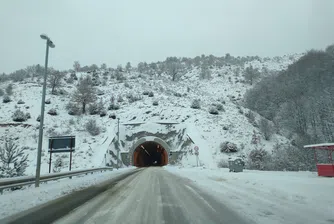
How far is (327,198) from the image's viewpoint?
6.07 m

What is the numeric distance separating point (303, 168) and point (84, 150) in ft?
92.7

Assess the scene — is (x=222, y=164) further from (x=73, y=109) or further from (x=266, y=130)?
(x=73, y=109)

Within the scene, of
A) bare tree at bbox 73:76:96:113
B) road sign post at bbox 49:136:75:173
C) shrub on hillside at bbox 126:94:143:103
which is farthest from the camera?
shrub on hillside at bbox 126:94:143:103

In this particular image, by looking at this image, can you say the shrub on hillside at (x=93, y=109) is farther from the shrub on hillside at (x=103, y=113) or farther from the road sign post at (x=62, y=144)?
the road sign post at (x=62, y=144)

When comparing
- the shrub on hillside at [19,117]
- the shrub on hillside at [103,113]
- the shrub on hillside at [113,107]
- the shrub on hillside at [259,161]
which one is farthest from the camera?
the shrub on hillside at [113,107]

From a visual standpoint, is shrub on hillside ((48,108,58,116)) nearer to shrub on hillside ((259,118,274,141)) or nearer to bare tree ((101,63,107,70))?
shrub on hillside ((259,118,274,141))

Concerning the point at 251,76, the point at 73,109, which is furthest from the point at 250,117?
the point at 251,76

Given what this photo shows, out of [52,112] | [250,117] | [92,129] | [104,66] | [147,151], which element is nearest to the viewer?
[92,129]

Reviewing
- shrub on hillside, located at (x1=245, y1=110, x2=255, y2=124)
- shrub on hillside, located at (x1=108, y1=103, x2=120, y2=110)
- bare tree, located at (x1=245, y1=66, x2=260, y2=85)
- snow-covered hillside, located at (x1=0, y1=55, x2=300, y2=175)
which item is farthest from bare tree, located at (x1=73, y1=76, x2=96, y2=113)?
bare tree, located at (x1=245, y1=66, x2=260, y2=85)

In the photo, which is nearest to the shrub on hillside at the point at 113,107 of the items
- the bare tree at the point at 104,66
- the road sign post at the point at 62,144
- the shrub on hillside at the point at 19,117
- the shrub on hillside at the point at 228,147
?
the shrub on hillside at the point at 19,117

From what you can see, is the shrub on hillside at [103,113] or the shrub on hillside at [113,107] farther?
the shrub on hillside at [113,107]

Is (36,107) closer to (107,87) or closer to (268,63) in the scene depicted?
(107,87)

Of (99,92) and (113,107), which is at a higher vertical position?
(99,92)

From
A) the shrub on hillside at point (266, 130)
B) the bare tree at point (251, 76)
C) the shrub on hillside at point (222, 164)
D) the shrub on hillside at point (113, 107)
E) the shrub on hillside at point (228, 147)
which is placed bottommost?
the shrub on hillside at point (222, 164)
